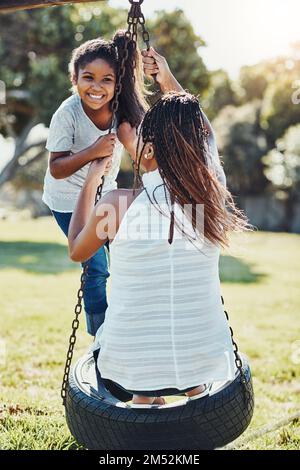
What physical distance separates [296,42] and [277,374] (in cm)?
1193

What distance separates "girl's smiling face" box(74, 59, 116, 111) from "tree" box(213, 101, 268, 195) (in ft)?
64.0

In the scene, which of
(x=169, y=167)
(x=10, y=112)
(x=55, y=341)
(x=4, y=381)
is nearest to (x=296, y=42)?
(x=10, y=112)

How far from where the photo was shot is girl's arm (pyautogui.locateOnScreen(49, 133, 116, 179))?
246 cm

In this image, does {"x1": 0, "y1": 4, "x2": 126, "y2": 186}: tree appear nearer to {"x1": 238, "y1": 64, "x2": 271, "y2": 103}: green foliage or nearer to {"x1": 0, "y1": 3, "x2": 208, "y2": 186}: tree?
{"x1": 0, "y1": 3, "x2": 208, "y2": 186}: tree

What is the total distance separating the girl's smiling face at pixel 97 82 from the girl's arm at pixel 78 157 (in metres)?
0.29

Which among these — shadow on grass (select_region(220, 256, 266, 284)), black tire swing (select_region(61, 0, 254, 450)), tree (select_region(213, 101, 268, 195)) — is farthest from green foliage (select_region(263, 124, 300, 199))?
black tire swing (select_region(61, 0, 254, 450))

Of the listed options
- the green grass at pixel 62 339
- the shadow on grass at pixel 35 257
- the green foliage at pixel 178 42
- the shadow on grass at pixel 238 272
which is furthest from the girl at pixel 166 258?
the green foliage at pixel 178 42

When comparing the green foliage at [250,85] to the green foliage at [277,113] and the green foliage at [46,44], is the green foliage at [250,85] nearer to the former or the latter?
the green foliage at [277,113]

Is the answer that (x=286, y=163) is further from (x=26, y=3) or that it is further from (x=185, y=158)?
(x=185, y=158)

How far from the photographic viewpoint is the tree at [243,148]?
22.5 metres

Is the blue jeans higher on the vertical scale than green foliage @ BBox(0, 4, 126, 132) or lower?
lower

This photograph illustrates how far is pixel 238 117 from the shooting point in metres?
23.2

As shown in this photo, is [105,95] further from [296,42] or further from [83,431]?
[296,42]

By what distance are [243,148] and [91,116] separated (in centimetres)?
2000
